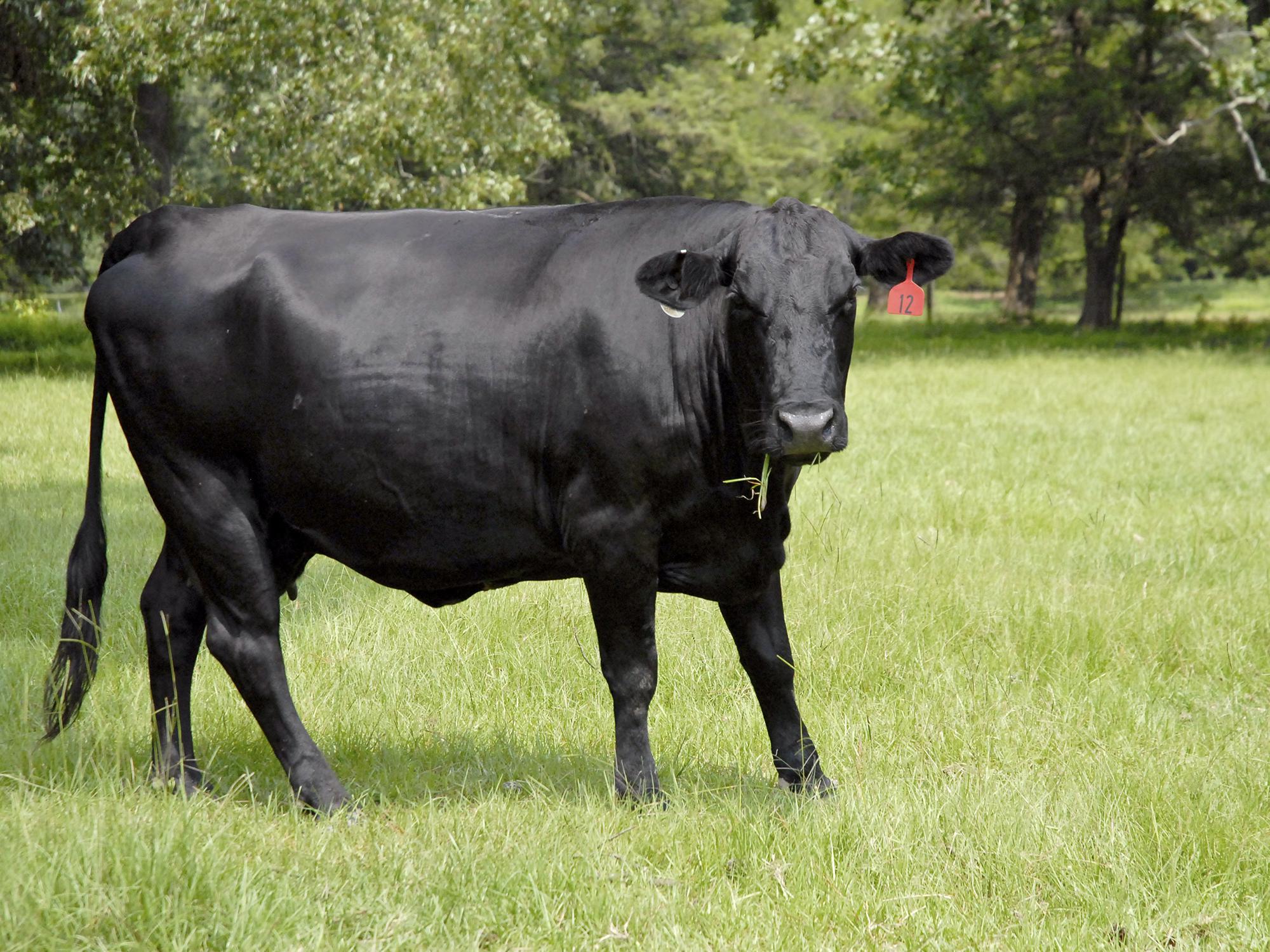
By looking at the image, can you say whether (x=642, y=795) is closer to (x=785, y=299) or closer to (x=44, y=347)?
(x=785, y=299)

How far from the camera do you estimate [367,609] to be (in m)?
6.04

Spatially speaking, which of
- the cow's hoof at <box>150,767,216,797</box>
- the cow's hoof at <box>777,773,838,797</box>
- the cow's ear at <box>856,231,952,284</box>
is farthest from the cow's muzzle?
the cow's hoof at <box>150,767,216,797</box>

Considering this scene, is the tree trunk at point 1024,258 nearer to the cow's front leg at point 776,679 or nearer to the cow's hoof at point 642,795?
the cow's front leg at point 776,679

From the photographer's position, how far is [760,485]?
360cm

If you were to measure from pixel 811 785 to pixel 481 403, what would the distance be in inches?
62.5

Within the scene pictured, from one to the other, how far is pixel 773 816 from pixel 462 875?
3.10ft

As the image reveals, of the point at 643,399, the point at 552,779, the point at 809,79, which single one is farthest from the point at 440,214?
the point at 809,79

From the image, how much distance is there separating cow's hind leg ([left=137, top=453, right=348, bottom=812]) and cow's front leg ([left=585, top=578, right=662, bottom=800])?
34.2 inches

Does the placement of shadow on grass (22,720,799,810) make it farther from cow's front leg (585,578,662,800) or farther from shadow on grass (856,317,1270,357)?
shadow on grass (856,317,1270,357)

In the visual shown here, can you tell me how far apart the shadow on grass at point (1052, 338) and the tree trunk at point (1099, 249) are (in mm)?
476

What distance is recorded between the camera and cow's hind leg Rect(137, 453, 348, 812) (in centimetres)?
391

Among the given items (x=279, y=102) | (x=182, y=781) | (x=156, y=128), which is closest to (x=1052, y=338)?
(x=279, y=102)

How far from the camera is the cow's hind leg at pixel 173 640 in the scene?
4141mm

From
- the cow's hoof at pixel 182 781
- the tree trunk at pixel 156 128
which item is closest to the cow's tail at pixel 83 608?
the cow's hoof at pixel 182 781
